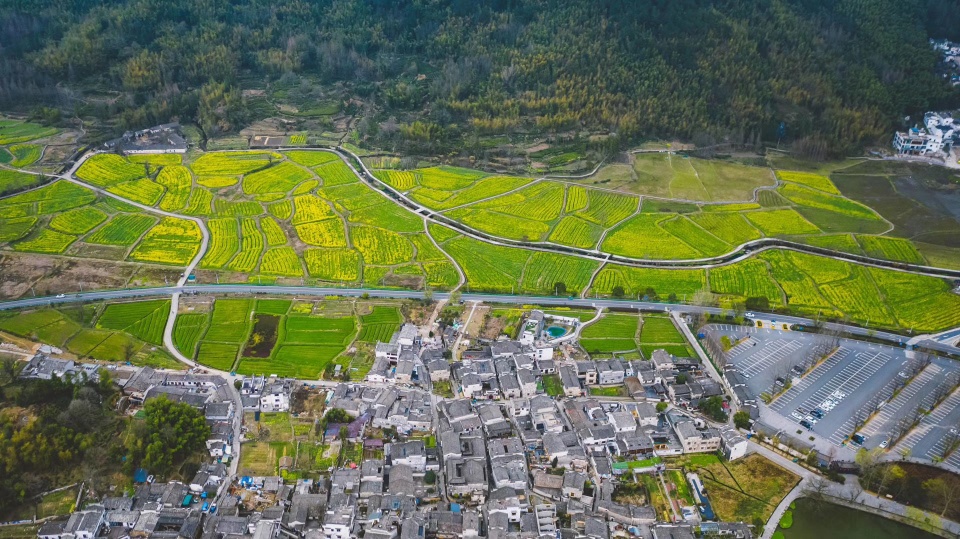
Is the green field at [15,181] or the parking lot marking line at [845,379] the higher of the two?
the parking lot marking line at [845,379]

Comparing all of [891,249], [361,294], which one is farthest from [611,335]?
[891,249]

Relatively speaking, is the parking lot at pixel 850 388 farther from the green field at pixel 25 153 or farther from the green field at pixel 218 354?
the green field at pixel 25 153

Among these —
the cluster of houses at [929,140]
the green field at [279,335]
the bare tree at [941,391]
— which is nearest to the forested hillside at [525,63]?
the cluster of houses at [929,140]

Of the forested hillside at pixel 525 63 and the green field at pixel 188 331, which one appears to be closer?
the green field at pixel 188 331

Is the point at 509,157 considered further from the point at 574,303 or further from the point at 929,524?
the point at 929,524

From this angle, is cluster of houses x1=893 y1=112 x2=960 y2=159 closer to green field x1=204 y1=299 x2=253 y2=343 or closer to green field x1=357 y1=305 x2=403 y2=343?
green field x1=357 y1=305 x2=403 y2=343

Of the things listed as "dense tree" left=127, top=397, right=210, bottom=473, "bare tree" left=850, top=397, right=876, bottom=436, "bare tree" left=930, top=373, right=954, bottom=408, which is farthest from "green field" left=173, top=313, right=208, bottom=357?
"bare tree" left=930, top=373, right=954, bottom=408

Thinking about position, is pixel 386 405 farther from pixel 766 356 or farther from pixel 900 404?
pixel 900 404
